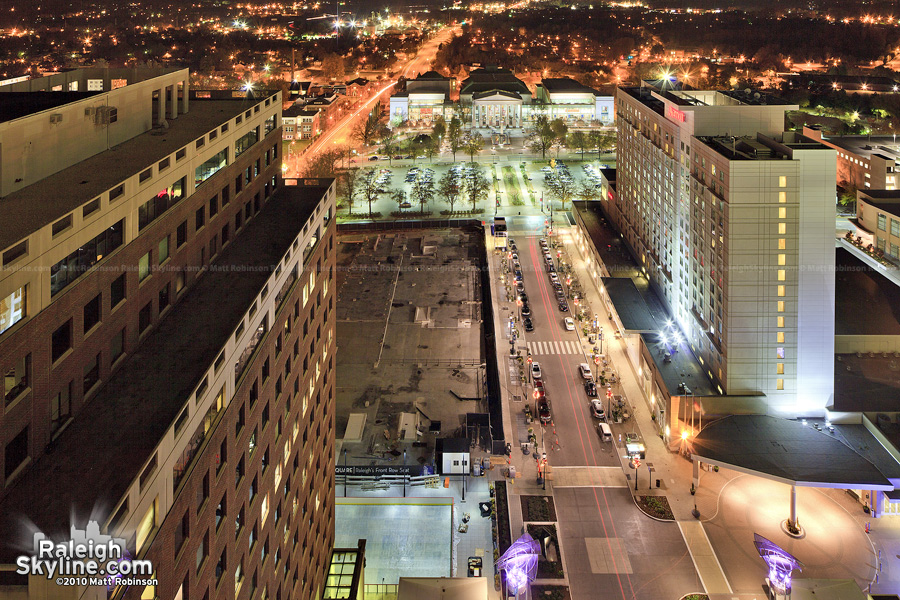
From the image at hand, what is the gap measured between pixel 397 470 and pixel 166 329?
26.1m

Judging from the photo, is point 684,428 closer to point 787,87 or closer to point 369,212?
point 369,212

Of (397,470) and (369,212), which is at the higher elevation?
(369,212)

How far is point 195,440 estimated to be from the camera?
50.8ft

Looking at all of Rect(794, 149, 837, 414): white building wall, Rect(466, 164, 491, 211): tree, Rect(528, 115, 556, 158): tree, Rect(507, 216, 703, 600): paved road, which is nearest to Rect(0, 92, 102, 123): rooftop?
Rect(507, 216, 703, 600): paved road

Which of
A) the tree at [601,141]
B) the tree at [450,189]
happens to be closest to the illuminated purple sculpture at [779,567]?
the tree at [450,189]

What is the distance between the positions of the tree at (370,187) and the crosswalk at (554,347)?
4763 centimetres

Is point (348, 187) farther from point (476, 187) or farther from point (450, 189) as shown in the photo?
point (476, 187)

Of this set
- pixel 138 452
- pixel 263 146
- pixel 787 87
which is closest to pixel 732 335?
pixel 263 146

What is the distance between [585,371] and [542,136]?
301 feet

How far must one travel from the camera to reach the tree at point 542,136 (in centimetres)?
13466

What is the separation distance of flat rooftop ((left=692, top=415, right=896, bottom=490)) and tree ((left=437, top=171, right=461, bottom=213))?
218ft

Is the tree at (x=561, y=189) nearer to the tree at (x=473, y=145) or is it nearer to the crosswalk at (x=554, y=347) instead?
the tree at (x=473, y=145)

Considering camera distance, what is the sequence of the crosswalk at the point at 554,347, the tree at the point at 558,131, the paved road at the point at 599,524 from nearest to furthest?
the paved road at the point at 599,524 < the crosswalk at the point at 554,347 < the tree at the point at 558,131

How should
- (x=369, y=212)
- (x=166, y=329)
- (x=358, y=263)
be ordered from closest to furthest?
1. (x=166, y=329)
2. (x=358, y=263)
3. (x=369, y=212)
